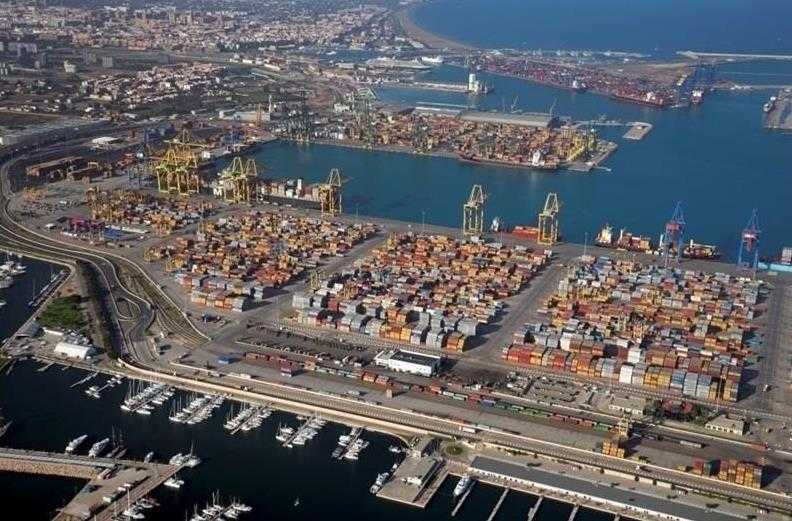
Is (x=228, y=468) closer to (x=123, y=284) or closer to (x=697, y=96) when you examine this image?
(x=123, y=284)

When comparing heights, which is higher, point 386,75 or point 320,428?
point 386,75

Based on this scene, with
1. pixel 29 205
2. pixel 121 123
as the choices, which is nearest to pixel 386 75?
pixel 121 123

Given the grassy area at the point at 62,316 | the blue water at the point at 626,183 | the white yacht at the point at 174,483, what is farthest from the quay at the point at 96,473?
the blue water at the point at 626,183

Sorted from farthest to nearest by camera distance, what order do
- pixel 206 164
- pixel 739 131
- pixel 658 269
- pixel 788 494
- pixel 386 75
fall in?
pixel 386 75
pixel 739 131
pixel 206 164
pixel 658 269
pixel 788 494

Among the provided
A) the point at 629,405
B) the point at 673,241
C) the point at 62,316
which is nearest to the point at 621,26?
the point at 673,241

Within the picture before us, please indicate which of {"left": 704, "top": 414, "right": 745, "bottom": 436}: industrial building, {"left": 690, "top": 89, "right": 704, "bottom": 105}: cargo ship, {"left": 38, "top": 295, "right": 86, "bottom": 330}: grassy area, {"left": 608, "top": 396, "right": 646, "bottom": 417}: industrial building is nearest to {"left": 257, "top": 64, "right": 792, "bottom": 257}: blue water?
{"left": 690, "top": 89, "right": 704, "bottom": 105}: cargo ship

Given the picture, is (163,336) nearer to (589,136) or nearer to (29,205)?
(29,205)

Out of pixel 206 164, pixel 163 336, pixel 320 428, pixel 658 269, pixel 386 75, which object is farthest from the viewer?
pixel 386 75
